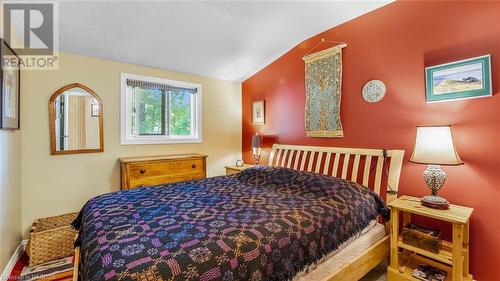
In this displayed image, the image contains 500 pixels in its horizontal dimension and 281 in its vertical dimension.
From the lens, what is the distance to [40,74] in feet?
8.36

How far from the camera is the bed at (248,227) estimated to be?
107 cm

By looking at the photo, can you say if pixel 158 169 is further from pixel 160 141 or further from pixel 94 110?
pixel 94 110

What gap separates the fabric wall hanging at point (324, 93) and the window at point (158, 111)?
1751 millimetres

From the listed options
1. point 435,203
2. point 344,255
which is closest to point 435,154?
point 435,203

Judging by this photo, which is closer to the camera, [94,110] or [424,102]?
[424,102]

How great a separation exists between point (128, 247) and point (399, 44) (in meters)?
2.71

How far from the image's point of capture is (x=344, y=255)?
67.3 inches

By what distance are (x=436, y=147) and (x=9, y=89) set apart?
11.6ft

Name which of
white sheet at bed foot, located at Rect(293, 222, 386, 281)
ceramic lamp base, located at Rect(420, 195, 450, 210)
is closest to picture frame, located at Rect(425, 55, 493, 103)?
ceramic lamp base, located at Rect(420, 195, 450, 210)

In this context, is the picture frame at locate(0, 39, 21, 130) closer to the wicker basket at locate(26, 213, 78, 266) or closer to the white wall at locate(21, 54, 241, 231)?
the white wall at locate(21, 54, 241, 231)

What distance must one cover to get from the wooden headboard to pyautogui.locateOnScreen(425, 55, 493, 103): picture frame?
59cm

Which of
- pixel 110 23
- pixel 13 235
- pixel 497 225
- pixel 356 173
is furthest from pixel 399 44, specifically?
pixel 13 235

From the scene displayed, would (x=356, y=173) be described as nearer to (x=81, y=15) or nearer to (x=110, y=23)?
(x=110, y=23)

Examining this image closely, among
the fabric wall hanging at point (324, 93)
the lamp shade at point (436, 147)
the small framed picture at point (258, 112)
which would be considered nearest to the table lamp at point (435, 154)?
the lamp shade at point (436, 147)
